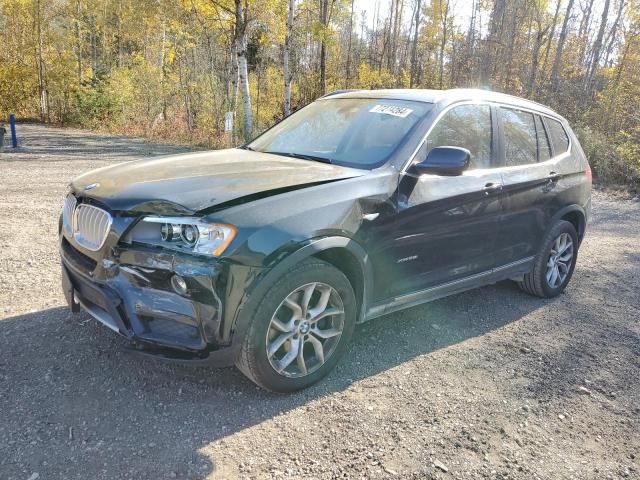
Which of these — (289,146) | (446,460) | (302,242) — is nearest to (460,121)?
(289,146)

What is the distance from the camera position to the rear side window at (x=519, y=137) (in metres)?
4.10

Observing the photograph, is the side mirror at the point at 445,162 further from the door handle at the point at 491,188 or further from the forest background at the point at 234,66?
the forest background at the point at 234,66

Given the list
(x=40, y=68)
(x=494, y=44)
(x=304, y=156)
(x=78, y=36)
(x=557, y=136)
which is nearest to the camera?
(x=304, y=156)

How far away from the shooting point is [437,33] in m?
34.7

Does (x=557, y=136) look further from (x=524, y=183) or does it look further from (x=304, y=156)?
(x=304, y=156)

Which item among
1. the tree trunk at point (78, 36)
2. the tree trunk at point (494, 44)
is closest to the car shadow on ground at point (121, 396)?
the tree trunk at point (494, 44)

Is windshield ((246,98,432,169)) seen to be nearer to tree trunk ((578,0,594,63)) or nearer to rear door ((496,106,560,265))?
rear door ((496,106,560,265))

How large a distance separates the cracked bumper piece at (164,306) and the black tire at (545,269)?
3.26 metres

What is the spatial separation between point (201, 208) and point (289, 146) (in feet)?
5.04

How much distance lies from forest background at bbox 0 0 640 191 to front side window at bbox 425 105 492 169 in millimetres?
12268

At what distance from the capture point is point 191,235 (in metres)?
2.46

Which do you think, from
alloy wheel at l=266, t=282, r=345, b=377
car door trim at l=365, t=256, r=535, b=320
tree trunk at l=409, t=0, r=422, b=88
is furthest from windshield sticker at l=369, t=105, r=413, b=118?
tree trunk at l=409, t=0, r=422, b=88

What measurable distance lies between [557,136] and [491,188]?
1.52 meters

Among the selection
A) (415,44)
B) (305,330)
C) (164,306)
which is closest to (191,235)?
(164,306)
